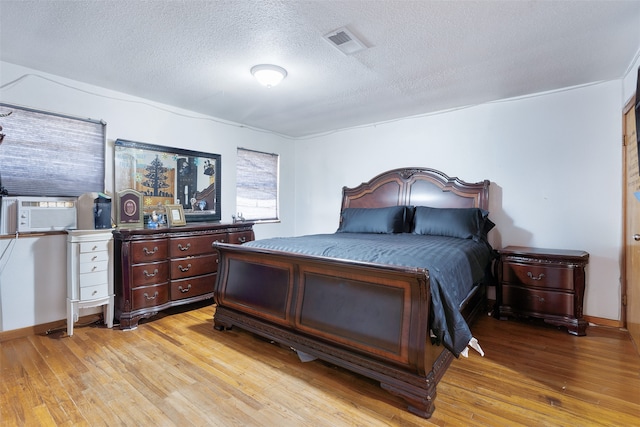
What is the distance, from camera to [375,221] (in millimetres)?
3793

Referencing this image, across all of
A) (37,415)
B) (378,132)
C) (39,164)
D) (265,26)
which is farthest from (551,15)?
(39,164)

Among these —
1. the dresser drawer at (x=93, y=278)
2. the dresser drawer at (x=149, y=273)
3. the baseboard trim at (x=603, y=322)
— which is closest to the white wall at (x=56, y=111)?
the dresser drawer at (x=93, y=278)

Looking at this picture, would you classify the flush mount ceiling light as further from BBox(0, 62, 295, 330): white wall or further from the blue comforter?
BBox(0, 62, 295, 330): white wall

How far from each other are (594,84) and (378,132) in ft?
7.71

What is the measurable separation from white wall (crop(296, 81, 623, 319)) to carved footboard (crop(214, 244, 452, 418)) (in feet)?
6.93

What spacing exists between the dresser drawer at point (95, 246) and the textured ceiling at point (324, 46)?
1.54m

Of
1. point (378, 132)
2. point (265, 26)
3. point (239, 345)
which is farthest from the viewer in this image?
point (378, 132)

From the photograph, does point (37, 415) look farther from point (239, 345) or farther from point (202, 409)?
point (239, 345)

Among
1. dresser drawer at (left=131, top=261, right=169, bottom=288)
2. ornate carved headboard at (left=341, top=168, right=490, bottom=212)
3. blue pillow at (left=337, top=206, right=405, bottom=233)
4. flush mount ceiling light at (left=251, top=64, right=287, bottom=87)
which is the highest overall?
flush mount ceiling light at (left=251, top=64, right=287, bottom=87)

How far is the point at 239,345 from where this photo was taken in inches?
98.4

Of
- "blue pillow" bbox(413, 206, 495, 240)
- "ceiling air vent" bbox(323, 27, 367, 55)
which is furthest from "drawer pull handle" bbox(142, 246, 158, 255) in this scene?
"blue pillow" bbox(413, 206, 495, 240)

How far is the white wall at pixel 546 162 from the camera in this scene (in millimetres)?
2928

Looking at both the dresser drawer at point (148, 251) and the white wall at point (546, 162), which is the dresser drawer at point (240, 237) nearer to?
the dresser drawer at point (148, 251)

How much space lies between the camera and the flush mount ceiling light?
2623mm
